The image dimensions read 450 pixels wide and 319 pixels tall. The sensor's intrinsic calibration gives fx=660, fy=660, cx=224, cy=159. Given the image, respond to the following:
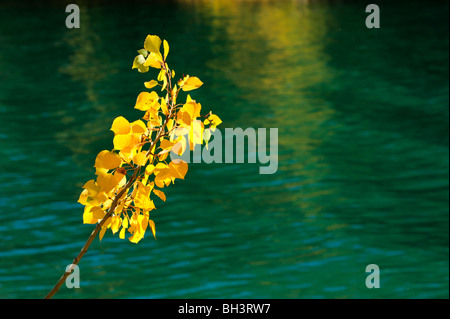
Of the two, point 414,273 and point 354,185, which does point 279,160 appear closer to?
point 354,185

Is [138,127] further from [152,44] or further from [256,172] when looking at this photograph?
[256,172]

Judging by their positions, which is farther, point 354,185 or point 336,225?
point 354,185

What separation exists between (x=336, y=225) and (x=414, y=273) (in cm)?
116

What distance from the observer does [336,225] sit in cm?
745

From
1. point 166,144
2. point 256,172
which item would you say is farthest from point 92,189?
point 256,172

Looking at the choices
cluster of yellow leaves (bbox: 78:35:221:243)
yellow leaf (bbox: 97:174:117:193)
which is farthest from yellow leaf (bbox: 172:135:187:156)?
yellow leaf (bbox: 97:174:117:193)

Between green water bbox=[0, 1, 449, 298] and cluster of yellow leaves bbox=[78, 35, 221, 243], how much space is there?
16.4 ft

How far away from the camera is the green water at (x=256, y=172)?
6461 mm

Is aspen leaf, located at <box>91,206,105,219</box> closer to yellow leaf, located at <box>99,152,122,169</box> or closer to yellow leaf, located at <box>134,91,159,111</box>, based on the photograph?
yellow leaf, located at <box>99,152,122,169</box>

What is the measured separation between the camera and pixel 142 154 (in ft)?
3.56

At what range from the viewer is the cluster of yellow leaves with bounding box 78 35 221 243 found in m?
1.08

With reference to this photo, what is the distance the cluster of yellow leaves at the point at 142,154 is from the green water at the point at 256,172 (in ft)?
16.4

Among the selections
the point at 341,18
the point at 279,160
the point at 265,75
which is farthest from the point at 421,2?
the point at 279,160

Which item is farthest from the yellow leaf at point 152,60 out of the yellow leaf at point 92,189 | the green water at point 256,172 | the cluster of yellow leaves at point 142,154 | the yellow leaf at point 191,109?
the green water at point 256,172
